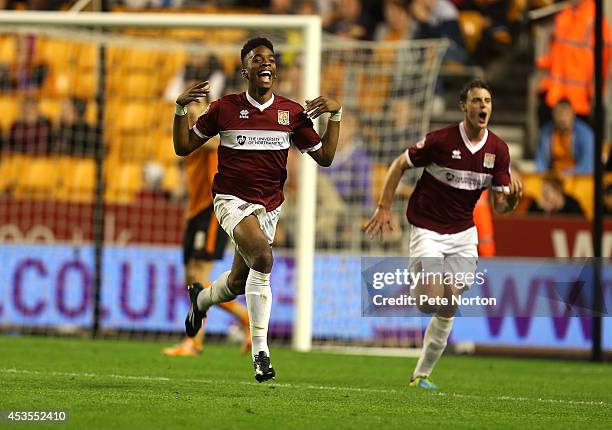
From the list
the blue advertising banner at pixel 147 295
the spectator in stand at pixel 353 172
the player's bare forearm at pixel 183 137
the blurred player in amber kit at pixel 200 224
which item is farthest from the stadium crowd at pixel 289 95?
the player's bare forearm at pixel 183 137

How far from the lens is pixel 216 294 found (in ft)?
30.9

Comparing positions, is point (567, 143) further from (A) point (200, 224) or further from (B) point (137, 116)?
(A) point (200, 224)

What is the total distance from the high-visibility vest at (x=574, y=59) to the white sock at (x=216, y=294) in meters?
9.77

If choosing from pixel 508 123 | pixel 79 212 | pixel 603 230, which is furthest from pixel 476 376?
pixel 508 123

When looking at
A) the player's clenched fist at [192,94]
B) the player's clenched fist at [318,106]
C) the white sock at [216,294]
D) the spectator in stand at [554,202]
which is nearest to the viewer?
the player's clenched fist at [192,94]

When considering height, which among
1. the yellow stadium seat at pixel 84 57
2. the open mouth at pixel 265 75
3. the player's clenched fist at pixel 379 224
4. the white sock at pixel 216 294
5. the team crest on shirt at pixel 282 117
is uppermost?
the yellow stadium seat at pixel 84 57

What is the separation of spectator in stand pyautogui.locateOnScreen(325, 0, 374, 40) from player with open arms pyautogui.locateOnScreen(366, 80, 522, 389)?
9.99m

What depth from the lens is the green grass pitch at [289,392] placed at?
7.26 metres

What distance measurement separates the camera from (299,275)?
14.6m

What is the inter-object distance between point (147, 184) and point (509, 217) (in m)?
5.55

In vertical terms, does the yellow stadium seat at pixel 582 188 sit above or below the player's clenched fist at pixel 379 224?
above

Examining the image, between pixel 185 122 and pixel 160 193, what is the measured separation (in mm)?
9500

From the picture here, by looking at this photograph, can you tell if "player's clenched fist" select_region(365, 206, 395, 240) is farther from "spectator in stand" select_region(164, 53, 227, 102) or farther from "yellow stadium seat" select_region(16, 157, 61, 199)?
"yellow stadium seat" select_region(16, 157, 61, 199)

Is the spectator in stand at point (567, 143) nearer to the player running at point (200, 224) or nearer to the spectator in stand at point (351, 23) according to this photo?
the spectator in stand at point (351, 23)
